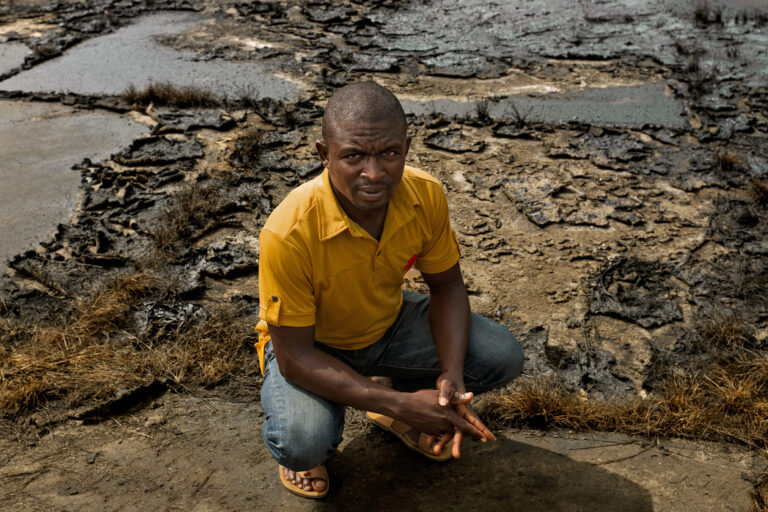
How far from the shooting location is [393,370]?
2.32 m

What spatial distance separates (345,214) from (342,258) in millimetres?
132

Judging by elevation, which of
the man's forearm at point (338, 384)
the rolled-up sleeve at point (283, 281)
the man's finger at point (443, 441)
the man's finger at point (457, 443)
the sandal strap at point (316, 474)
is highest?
the rolled-up sleeve at point (283, 281)

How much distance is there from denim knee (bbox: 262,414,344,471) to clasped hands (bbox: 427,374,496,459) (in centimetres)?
33

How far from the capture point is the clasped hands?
6.64ft

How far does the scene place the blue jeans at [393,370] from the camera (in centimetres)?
205

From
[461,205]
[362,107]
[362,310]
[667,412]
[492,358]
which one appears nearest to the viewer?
[362,107]

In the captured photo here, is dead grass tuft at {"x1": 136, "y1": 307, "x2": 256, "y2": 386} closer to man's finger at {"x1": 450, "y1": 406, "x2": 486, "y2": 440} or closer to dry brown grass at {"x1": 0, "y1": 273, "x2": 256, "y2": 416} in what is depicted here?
dry brown grass at {"x1": 0, "y1": 273, "x2": 256, "y2": 416}

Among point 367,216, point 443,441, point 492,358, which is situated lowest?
point 443,441

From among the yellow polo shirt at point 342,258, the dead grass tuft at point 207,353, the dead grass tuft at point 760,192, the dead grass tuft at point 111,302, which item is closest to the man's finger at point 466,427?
the yellow polo shirt at point 342,258

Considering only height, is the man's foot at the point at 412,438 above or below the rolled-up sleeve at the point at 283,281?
below

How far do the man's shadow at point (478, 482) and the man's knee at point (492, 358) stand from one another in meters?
0.27

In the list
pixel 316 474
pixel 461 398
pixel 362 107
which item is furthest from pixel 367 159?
pixel 316 474

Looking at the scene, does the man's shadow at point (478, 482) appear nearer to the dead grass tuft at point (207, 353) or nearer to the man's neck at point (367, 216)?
the dead grass tuft at point (207, 353)

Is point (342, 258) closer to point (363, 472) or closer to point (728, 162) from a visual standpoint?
point (363, 472)
